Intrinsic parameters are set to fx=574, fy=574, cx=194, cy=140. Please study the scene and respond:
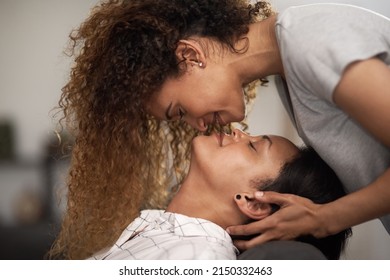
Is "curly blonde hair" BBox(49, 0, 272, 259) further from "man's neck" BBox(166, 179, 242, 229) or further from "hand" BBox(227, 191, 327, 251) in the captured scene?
"hand" BBox(227, 191, 327, 251)

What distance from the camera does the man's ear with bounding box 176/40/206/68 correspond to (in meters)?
1.21

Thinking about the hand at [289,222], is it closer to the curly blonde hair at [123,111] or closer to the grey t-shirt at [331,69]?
the grey t-shirt at [331,69]

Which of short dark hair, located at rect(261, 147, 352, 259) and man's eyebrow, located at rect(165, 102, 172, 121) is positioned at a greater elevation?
man's eyebrow, located at rect(165, 102, 172, 121)

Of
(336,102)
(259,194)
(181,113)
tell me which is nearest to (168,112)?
(181,113)

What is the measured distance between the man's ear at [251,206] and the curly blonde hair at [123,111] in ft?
0.98

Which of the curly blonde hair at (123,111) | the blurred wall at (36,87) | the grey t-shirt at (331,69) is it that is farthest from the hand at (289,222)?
the blurred wall at (36,87)

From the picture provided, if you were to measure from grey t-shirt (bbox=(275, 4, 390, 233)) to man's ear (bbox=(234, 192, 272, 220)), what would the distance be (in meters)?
0.16

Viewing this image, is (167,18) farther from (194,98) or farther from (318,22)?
(318,22)

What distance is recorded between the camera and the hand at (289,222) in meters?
1.13

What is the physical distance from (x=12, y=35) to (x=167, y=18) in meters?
0.56

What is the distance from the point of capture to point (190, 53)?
3.99 ft

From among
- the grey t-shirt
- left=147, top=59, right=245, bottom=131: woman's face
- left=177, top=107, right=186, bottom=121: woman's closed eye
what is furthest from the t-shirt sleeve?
left=177, top=107, right=186, bottom=121: woman's closed eye

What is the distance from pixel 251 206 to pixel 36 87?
741 mm

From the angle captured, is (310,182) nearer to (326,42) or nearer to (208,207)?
(208,207)
